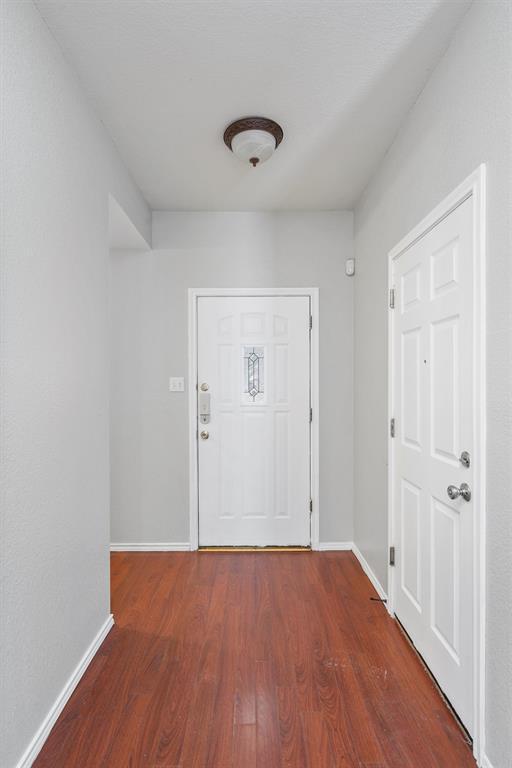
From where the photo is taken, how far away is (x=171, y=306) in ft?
10.1

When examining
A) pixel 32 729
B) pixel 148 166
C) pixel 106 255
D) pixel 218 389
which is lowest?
pixel 32 729

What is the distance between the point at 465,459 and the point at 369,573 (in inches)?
59.0

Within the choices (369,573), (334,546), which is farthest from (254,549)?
(369,573)

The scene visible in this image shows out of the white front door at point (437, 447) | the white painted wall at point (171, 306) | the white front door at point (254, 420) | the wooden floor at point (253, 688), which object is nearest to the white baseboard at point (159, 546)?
the white painted wall at point (171, 306)

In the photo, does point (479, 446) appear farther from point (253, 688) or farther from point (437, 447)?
point (253, 688)

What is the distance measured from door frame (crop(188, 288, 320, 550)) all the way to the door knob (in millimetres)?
1587

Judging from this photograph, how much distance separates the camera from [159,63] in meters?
1.66

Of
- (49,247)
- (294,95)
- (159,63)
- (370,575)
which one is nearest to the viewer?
(49,247)

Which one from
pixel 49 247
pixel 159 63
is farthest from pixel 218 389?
pixel 159 63

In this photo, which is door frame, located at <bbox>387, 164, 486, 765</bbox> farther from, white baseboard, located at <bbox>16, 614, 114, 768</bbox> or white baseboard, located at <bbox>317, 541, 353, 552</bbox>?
white baseboard, located at <bbox>317, 541, 353, 552</bbox>

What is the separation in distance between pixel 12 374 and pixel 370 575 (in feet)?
7.64

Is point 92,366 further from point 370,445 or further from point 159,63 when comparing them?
point 370,445

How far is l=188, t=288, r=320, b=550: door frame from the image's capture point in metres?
3.08

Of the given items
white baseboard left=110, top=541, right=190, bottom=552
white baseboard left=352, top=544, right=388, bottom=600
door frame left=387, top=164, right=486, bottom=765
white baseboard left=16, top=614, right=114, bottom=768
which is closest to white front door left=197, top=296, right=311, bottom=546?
white baseboard left=110, top=541, right=190, bottom=552
